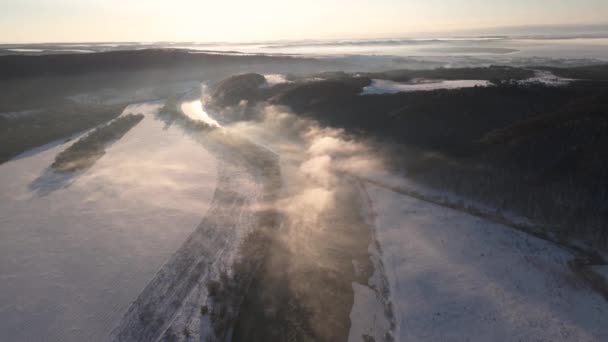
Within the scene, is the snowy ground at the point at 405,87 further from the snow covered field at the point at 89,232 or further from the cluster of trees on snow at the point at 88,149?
the cluster of trees on snow at the point at 88,149

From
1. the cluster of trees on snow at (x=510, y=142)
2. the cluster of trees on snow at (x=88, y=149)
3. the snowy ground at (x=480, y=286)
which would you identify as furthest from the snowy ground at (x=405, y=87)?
the cluster of trees on snow at (x=88, y=149)

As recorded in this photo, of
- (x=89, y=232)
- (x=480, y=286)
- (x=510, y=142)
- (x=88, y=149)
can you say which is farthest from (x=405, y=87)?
(x=89, y=232)

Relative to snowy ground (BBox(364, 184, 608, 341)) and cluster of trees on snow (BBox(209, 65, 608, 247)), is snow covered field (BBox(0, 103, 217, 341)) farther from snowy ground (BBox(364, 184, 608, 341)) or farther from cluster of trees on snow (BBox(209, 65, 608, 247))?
cluster of trees on snow (BBox(209, 65, 608, 247))

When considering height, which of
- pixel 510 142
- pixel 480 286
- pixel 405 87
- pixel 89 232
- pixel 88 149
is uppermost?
pixel 405 87

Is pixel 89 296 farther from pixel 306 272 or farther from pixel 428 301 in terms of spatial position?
pixel 428 301

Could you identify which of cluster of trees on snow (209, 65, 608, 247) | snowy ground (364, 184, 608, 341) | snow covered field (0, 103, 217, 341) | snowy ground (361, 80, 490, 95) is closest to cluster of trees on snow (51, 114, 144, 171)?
snow covered field (0, 103, 217, 341)

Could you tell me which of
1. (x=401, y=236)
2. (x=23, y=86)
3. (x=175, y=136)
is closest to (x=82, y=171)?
(x=175, y=136)

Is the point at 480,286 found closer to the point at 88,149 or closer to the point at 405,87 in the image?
the point at 405,87
